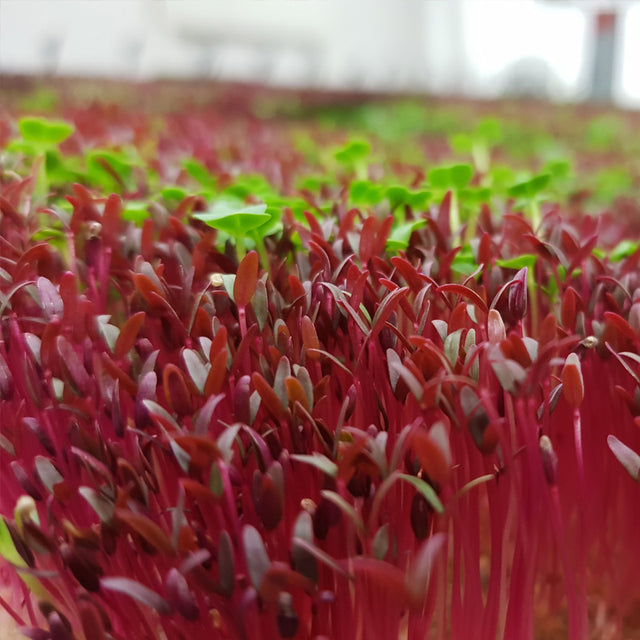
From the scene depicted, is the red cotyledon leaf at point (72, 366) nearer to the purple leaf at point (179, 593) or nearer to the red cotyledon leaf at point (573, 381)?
the purple leaf at point (179, 593)

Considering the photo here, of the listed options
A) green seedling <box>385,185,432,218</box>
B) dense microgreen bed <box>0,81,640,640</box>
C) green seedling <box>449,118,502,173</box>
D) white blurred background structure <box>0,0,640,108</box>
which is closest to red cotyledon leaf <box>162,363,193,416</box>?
dense microgreen bed <box>0,81,640,640</box>

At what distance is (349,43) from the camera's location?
28.2ft

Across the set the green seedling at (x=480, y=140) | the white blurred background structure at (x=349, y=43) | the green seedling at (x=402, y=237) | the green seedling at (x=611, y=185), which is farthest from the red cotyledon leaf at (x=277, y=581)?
the white blurred background structure at (x=349, y=43)

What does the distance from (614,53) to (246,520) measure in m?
7.47

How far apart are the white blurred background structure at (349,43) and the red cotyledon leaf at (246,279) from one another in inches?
72.5

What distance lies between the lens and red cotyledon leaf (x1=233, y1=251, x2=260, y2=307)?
2.18ft

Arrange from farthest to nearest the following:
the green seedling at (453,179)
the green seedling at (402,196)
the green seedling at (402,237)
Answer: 1. the green seedling at (453,179)
2. the green seedling at (402,196)
3. the green seedling at (402,237)

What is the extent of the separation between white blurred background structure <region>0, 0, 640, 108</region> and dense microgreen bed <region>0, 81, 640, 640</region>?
175 cm

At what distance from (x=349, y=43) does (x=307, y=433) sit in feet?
29.3

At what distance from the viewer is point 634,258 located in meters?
0.91

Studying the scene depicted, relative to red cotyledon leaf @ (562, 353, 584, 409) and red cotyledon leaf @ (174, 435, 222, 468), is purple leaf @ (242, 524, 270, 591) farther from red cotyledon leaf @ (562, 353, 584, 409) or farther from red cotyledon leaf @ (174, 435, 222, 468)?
red cotyledon leaf @ (562, 353, 584, 409)

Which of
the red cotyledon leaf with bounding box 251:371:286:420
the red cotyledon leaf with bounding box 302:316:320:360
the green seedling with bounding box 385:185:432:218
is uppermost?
the green seedling with bounding box 385:185:432:218

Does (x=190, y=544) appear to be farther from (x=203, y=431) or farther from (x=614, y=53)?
(x=614, y=53)

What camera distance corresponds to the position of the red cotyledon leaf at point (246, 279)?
0.67 meters
